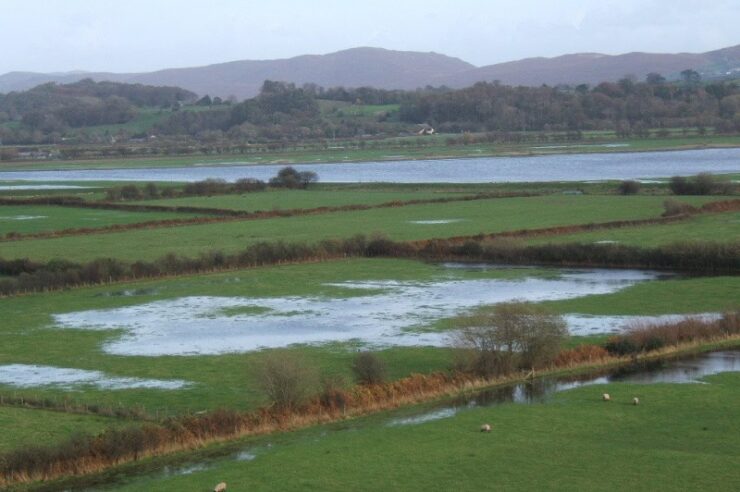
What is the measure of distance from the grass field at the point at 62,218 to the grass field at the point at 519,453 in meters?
44.2

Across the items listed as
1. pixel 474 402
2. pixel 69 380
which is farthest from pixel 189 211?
pixel 474 402

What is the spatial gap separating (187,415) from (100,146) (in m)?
174

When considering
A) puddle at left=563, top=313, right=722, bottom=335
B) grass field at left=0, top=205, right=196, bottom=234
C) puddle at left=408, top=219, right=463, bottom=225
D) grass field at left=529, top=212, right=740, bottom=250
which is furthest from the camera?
grass field at left=0, top=205, right=196, bottom=234

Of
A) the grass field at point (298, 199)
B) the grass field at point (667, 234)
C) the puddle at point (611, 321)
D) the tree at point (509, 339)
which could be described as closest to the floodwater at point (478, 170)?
the grass field at point (298, 199)

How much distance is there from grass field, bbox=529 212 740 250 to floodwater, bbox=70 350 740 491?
2104cm

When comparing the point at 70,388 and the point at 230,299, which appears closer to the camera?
the point at 70,388

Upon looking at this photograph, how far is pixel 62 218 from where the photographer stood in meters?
71.0

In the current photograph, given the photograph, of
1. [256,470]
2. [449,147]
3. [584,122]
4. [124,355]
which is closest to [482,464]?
[256,470]

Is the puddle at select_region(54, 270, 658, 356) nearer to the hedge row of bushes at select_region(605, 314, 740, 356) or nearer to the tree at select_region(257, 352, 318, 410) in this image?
the hedge row of bushes at select_region(605, 314, 740, 356)

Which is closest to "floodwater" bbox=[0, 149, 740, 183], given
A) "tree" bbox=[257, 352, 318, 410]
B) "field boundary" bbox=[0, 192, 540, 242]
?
"field boundary" bbox=[0, 192, 540, 242]

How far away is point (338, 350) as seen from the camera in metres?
31.3

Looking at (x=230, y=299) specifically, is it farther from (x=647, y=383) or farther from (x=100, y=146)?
(x=100, y=146)

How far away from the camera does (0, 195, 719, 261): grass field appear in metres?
54.3

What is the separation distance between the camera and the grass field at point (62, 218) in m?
65.8
